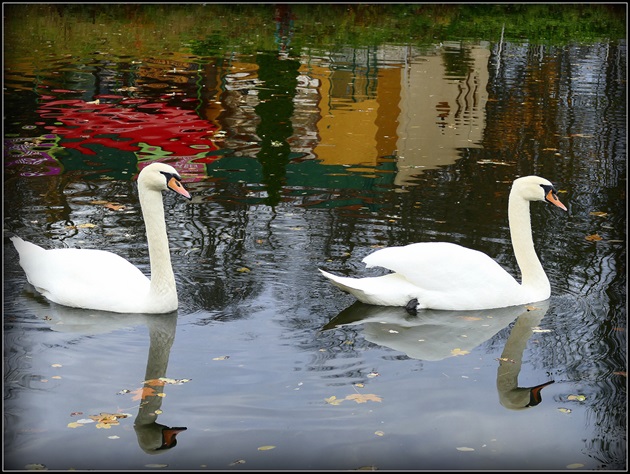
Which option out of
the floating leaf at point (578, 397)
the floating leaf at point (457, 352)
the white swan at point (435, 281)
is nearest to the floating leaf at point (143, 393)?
the white swan at point (435, 281)

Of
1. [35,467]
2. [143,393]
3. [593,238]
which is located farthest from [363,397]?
[593,238]

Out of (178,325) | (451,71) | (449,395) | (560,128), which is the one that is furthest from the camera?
(451,71)

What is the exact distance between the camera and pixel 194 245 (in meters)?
8.27

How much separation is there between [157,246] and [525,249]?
9.17ft

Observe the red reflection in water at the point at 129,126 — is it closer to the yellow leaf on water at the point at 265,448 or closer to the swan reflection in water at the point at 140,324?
the swan reflection in water at the point at 140,324

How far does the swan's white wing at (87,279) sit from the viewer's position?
6828 mm

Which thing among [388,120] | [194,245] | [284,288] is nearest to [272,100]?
[388,120]

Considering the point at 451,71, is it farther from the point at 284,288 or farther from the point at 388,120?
the point at 284,288

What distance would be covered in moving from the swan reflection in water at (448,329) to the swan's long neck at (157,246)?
3.79ft

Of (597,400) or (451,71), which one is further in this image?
(451,71)

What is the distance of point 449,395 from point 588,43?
900 inches

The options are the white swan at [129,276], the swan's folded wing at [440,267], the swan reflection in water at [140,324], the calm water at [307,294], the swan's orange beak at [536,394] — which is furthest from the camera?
the swan's folded wing at [440,267]

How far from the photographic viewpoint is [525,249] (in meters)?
7.46

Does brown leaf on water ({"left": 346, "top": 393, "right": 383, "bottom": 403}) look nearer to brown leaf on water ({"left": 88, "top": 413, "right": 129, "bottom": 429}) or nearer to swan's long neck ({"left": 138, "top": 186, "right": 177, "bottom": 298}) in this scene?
brown leaf on water ({"left": 88, "top": 413, "right": 129, "bottom": 429})
